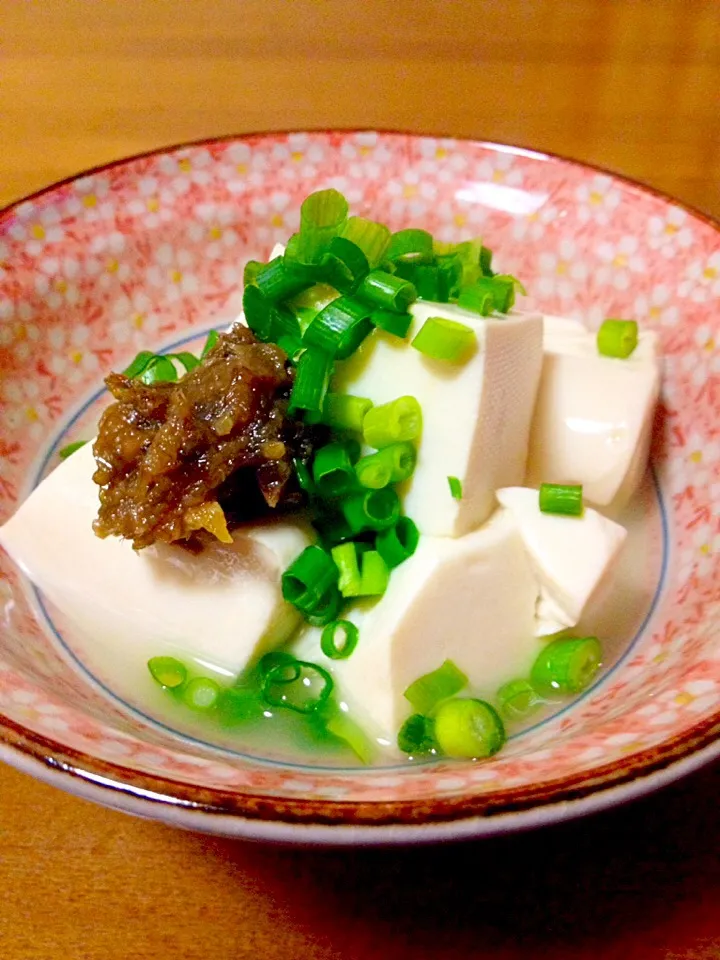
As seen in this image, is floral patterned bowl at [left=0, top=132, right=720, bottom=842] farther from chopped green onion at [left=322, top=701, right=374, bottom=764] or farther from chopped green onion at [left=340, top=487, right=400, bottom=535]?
chopped green onion at [left=340, top=487, right=400, bottom=535]

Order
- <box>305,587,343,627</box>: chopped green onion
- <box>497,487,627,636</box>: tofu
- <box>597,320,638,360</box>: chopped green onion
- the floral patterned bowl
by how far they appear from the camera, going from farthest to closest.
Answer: <box>597,320,638,360</box>: chopped green onion, <box>305,587,343,627</box>: chopped green onion, <box>497,487,627,636</box>: tofu, the floral patterned bowl

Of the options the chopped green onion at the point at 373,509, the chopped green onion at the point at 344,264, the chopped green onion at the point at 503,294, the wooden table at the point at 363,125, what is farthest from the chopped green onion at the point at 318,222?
the wooden table at the point at 363,125

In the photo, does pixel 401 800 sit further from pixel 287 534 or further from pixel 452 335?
pixel 452 335

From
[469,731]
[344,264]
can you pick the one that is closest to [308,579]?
[469,731]

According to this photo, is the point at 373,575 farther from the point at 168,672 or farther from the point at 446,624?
the point at 168,672

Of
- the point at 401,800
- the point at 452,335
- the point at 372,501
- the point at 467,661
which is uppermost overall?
the point at 452,335

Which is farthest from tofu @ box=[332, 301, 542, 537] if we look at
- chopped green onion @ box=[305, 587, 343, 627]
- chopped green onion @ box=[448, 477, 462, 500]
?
chopped green onion @ box=[305, 587, 343, 627]

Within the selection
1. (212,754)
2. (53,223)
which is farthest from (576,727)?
(53,223)
